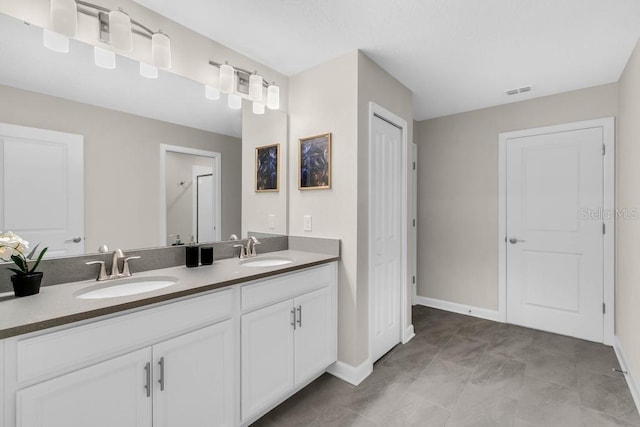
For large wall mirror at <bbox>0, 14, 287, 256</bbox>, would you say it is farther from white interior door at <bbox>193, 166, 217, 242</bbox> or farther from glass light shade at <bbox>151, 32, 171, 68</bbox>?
glass light shade at <bbox>151, 32, 171, 68</bbox>

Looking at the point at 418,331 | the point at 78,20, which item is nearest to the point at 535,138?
the point at 418,331

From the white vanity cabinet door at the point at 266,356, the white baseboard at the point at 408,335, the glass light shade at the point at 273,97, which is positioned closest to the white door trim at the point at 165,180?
the glass light shade at the point at 273,97

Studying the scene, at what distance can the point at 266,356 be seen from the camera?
169 cm

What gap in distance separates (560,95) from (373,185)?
222cm

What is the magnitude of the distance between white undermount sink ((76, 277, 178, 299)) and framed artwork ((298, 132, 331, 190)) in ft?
4.04

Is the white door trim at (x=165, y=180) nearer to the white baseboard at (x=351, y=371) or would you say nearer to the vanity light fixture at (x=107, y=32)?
the vanity light fixture at (x=107, y=32)

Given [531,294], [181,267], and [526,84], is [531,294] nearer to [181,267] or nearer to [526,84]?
[526,84]

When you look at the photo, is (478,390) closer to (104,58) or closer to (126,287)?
(126,287)

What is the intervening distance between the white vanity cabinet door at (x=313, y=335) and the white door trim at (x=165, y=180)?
78cm

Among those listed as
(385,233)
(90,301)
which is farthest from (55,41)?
(385,233)

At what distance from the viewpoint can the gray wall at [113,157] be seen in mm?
1375

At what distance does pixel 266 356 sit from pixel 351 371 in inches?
30.9

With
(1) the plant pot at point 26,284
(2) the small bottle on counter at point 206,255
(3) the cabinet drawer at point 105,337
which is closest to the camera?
(3) the cabinet drawer at point 105,337

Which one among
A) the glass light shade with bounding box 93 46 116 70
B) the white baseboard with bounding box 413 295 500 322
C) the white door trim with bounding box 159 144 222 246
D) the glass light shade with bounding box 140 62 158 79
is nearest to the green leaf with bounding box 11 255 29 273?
the white door trim with bounding box 159 144 222 246
